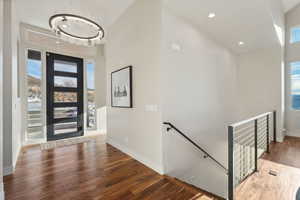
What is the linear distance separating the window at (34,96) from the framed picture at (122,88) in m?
2.49

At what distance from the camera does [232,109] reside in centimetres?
488

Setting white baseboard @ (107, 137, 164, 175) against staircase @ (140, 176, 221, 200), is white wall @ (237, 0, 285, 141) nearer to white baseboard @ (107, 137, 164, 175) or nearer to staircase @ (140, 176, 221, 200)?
staircase @ (140, 176, 221, 200)

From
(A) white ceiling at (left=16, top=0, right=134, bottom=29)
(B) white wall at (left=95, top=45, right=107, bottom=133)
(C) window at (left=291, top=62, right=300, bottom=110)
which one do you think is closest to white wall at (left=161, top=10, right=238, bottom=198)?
(A) white ceiling at (left=16, top=0, right=134, bottom=29)

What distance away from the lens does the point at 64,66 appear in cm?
494

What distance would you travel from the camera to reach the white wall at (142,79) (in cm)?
263

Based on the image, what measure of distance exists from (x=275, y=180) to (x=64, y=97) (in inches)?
233

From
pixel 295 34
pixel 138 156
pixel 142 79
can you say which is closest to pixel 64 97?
pixel 142 79

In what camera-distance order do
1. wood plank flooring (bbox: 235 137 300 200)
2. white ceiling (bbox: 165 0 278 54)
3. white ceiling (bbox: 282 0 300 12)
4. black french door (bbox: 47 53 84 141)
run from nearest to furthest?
wood plank flooring (bbox: 235 137 300 200), white ceiling (bbox: 165 0 278 54), white ceiling (bbox: 282 0 300 12), black french door (bbox: 47 53 84 141)

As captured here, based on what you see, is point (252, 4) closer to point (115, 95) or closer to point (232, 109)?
point (232, 109)

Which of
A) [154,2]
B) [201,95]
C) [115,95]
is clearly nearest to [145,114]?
[115,95]

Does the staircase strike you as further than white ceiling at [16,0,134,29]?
No

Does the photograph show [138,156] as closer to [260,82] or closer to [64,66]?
[64,66]

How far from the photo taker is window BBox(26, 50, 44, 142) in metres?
4.23

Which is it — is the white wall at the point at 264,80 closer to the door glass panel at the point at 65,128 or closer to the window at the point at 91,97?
the window at the point at 91,97
